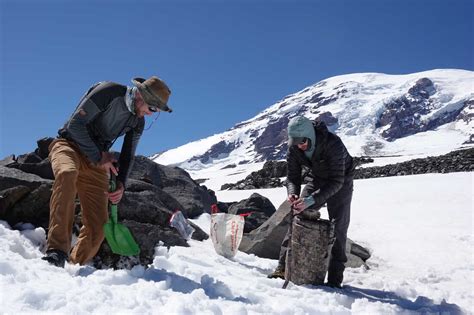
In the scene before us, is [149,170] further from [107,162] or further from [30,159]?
[107,162]

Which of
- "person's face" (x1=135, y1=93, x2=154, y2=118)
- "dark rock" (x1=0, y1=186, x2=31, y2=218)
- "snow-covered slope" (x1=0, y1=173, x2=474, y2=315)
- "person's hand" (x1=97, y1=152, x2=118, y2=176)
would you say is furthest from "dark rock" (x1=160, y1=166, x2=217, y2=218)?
"person's face" (x1=135, y1=93, x2=154, y2=118)

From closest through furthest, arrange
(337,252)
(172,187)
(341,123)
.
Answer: (337,252), (172,187), (341,123)

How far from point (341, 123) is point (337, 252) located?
190484 millimetres

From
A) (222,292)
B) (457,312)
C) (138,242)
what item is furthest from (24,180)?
(457,312)

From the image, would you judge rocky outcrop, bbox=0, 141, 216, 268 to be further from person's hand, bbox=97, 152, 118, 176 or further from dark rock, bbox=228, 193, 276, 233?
dark rock, bbox=228, 193, 276, 233

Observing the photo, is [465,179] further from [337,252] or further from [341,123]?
[341,123]

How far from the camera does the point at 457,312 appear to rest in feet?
14.4

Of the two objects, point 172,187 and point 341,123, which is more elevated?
point 341,123

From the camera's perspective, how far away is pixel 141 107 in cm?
420

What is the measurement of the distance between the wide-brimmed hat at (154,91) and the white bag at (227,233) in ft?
9.32

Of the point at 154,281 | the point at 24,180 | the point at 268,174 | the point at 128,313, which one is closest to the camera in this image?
the point at 128,313

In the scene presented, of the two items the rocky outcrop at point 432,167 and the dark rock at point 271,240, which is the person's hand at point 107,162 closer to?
the dark rock at point 271,240

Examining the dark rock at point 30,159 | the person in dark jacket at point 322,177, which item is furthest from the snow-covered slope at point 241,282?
the dark rock at point 30,159

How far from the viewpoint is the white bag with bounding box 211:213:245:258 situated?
6.34 meters
